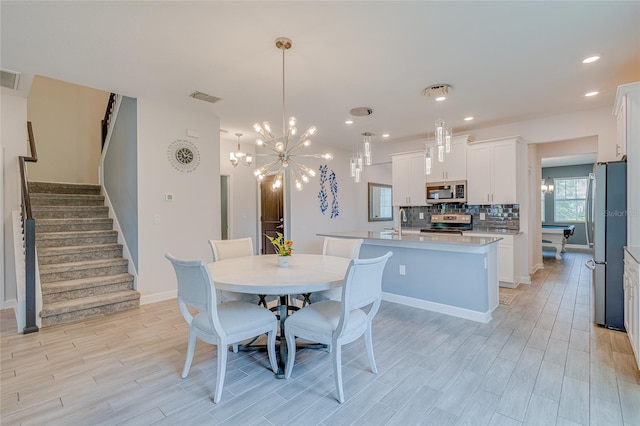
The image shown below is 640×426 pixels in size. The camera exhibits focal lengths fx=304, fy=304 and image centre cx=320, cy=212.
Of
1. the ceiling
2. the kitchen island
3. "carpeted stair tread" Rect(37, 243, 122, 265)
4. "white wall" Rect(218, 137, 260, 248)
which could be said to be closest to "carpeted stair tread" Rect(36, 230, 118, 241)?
"carpeted stair tread" Rect(37, 243, 122, 265)

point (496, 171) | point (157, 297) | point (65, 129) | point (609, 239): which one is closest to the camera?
point (609, 239)

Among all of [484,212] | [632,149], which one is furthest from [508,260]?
[632,149]

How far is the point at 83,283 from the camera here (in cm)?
371

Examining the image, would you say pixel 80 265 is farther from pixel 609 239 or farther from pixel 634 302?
pixel 609 239

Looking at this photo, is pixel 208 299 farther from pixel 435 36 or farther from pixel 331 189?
pixel 331 189

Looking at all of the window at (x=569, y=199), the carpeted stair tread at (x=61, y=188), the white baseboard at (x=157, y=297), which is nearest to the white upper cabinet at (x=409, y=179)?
the white baseboard at (x=157, y=297)

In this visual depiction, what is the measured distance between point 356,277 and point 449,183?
4168 mm

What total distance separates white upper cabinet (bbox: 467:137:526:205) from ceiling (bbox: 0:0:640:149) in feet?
2.82

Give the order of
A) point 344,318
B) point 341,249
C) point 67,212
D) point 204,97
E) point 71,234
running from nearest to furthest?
point 344,318, point 341,249, point 204,97, point 71,234, point 67,212

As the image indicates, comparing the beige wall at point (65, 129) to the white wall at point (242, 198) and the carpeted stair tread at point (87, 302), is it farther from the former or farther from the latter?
the carpeted stair tread at point (87, 302)

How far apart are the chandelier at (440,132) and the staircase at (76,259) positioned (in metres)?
4.01

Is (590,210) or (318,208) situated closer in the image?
(590,210)

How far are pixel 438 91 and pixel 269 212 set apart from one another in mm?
3963

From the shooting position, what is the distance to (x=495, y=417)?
1823mm
